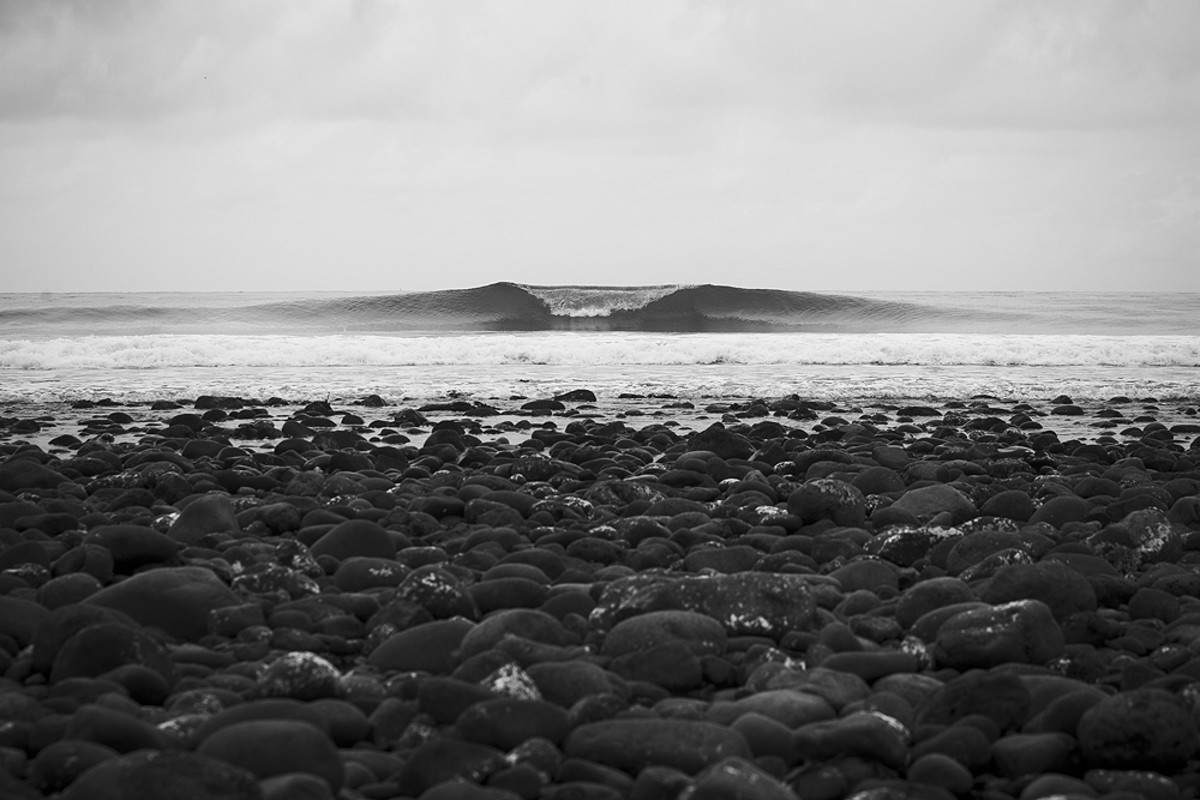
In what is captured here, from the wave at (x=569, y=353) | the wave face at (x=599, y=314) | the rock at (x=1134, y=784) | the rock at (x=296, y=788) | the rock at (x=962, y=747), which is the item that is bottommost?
the rock at (x=1134, y=784)

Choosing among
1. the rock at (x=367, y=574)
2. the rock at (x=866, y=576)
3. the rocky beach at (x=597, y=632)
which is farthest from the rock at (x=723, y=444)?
the rock at (x=367, y=574)

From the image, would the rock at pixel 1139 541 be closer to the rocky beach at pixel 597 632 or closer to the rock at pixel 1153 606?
the rocky beach at pixel 597 632

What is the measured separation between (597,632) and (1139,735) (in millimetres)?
1554

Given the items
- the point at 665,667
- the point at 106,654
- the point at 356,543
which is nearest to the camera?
the point at 106,654

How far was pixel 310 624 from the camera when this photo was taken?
354cm

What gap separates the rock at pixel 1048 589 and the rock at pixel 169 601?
8.37 ft

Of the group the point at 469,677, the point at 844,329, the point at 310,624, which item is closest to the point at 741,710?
the point at 469,677

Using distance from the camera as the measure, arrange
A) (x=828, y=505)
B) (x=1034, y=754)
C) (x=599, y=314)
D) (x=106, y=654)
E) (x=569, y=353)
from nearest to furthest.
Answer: (x=1034, y=754) → (x=106, y=654) → (x=828, y=505) → (x=569, y=353) → (x=599, y=314)

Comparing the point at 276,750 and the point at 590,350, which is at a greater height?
the point at 590,350

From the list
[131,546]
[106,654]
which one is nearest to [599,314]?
[131,546]

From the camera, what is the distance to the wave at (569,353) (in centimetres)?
1697

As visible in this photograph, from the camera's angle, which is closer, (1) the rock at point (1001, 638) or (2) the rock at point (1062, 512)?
(1) the rock at point (1001, 638)

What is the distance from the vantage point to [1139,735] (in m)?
2.53

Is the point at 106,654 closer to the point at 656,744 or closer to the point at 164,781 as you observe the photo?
the point at 164,781
